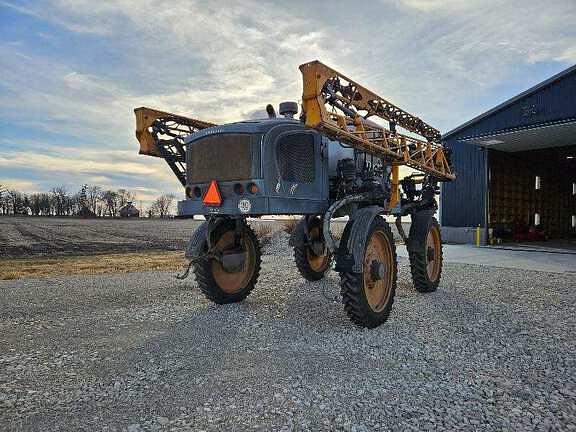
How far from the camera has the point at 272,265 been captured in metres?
11.4

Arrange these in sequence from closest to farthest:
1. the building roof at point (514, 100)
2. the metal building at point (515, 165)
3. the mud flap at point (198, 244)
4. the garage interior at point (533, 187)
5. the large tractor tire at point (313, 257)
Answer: the mud flap at point (198, 244) < the large tractor tire at point (313, 257) < the building roof at point (514, 100) < the metal building at point (515, 165) < the garage interior at point (533, 187)

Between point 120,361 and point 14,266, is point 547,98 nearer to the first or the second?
point 120,361

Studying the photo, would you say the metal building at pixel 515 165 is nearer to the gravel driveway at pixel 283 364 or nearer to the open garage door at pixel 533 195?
the open garage door at pixel 533 195

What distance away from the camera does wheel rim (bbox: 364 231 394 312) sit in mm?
5305

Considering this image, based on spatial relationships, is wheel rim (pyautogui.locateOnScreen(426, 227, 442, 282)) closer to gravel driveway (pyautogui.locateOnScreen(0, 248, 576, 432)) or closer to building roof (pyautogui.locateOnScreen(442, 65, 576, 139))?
gravel driveway (pyautogui.locateOnScreen(0, 248, 576, 432))

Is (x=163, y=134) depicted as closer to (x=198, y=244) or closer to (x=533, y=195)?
(x=198, y=244)

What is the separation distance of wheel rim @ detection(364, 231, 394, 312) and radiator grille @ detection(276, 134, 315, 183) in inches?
47.2

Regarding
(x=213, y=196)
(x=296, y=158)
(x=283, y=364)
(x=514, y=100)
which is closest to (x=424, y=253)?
(x=296, y=158)

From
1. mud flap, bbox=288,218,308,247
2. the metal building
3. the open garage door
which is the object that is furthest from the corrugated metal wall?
mud flap, bbox=288,218,308,247

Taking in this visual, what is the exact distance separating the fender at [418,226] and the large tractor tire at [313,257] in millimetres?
1516

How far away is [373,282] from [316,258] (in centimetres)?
321

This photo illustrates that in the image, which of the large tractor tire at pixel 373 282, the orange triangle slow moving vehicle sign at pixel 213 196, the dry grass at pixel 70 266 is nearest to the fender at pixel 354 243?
the large tractor tire at pixel 373 282

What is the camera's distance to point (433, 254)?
772cm

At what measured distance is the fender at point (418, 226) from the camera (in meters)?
7.29
